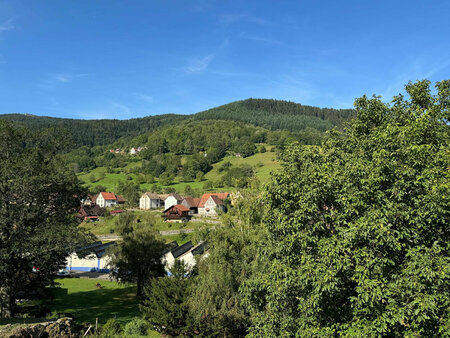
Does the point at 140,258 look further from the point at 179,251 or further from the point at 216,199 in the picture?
the point at 216,199

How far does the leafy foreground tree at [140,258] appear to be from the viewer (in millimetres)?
39625

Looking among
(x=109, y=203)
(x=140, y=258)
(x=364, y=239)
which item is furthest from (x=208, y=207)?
(x=364, y=239)

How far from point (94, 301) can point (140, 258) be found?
793 cm

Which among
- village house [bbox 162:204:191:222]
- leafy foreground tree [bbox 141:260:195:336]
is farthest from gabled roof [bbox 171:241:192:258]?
village house [bbox 162:204:191:222]

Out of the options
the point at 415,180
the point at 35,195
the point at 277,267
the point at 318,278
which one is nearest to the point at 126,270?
the point at 35,195

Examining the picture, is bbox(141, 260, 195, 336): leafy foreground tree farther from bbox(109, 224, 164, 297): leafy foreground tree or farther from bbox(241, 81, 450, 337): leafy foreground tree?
bbox(109, 224, 164, 297): leafy foreground tree

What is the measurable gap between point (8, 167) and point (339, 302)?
2336 centimetres

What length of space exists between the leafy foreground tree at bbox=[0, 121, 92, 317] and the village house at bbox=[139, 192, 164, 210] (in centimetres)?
10262

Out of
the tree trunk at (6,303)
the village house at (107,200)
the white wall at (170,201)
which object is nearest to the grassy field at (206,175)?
the village house at (107,200)

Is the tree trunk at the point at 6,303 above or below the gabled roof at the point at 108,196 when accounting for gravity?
below

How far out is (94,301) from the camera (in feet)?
131

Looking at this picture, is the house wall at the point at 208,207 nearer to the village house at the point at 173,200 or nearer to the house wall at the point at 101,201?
the village house at the point at 173,200

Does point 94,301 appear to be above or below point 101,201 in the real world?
below

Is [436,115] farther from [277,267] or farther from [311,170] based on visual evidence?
[277,267]
